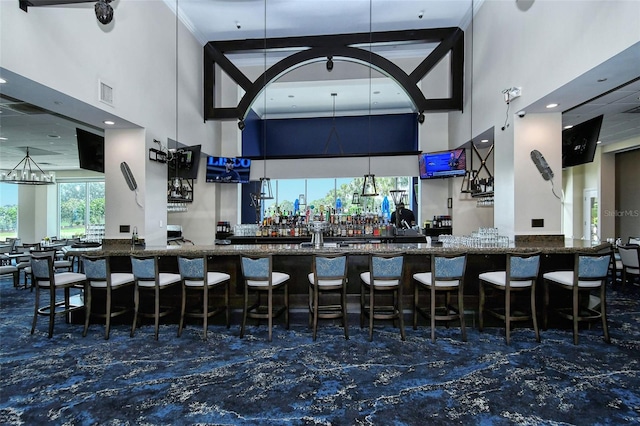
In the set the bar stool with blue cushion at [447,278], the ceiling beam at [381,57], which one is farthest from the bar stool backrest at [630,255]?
the bar stool with blue cushion at [447,278]

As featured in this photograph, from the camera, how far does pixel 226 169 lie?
7875mm

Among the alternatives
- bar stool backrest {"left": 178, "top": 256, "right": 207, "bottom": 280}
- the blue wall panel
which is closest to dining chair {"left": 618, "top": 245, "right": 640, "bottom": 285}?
the blue wall panel

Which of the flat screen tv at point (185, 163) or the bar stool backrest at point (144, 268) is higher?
the flat screen tv at point (185, 163)

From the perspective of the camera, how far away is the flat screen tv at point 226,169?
7770mm

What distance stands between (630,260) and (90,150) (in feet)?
33.3

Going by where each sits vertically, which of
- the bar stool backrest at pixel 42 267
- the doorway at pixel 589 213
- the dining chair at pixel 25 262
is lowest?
the dining chair at pixel 25 262

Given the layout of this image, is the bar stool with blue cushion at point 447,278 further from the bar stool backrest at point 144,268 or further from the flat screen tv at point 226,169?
the flat screen tv at point 226,169

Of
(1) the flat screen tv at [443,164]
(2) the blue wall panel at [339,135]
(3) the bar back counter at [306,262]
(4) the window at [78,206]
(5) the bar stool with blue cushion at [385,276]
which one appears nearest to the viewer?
(5) the bar stool with blue cushion at [385,276]

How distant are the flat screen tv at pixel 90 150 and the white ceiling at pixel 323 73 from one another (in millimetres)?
274

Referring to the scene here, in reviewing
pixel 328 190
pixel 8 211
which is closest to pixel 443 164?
pixel 328 190

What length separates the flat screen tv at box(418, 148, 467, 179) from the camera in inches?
279

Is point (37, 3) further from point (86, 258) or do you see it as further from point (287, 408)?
point (287, 408)

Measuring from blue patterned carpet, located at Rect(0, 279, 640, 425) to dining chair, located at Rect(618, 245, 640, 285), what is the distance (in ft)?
9.62

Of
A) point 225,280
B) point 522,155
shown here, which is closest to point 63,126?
point 225,280
